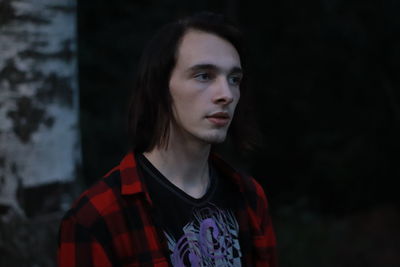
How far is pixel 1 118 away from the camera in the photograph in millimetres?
2715

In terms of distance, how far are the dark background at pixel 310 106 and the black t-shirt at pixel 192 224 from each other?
437cm

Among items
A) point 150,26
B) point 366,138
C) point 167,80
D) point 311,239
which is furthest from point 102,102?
point 167,80

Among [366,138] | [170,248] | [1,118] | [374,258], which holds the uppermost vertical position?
[1,118]

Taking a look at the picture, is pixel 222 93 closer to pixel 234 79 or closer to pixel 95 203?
pixel 234 79

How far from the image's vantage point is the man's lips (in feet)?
7.03

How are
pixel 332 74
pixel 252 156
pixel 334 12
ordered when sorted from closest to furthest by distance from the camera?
pixel 334 12 < pixel 332 74 < pixel 252 156

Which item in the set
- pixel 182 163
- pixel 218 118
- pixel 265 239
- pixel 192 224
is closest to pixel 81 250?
pixel 192 224

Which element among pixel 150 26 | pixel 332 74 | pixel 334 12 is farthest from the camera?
pixel 332 74

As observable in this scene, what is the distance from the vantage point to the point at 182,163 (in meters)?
2.21

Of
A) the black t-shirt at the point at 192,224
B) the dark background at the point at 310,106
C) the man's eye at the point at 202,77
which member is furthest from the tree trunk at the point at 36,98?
the dark background at the point at 310,106

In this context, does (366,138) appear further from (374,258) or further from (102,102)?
(102,102)

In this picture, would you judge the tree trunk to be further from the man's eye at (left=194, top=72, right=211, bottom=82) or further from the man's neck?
the man's eye at (left=194, top=72, right=211, bottom=82)

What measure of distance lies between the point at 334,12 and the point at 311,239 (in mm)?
3304

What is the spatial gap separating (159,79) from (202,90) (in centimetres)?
20
